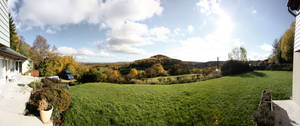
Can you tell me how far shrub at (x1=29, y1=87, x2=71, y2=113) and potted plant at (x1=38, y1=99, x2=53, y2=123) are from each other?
18 centimetres

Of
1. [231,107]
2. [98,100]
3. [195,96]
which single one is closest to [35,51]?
[98,100]

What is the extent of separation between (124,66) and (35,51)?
20901mm

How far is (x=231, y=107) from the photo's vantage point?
4.68 meters

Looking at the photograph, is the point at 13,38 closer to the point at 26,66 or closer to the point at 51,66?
the point at 26,66

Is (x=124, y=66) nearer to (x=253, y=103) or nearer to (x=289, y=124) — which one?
(x=253, y=103)

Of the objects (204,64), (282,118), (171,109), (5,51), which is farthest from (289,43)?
(5,51)

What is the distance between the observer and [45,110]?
4547 mm

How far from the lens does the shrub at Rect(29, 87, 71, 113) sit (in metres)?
4.79

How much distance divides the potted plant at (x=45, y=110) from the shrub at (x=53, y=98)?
7.2 inches

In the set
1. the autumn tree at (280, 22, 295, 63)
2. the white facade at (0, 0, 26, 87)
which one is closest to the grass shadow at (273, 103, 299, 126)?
the white facade at (0, 0, 26, 87)

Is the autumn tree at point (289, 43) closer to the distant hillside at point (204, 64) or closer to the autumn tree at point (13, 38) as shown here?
the distant hillside at point (204, 64)

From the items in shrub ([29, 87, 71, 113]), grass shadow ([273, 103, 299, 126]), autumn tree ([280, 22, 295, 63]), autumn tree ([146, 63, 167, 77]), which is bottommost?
grass shadow ([273, 103, 299, 126])

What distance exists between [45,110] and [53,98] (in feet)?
1.57

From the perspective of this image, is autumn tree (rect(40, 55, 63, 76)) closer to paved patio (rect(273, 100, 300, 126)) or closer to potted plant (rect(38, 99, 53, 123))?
potted plant (rect(38, 99, 53, 123))
